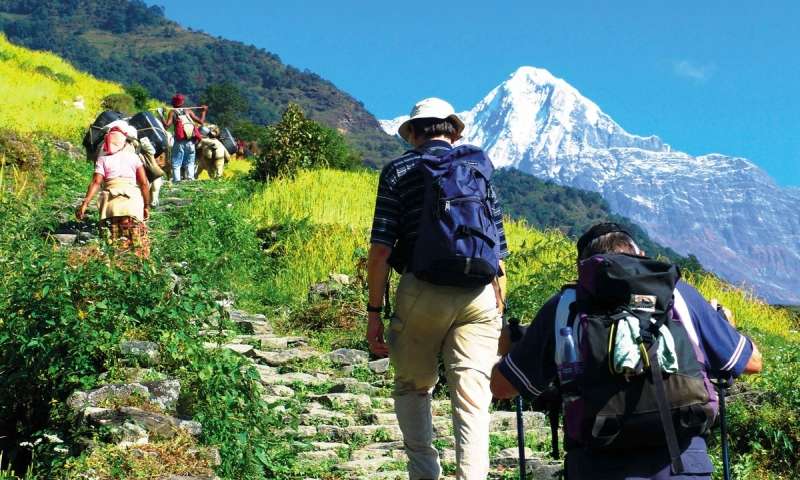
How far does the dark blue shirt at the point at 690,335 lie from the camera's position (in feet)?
10.1

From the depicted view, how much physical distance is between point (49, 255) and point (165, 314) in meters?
0.86

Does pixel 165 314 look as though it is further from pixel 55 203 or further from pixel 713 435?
pixel 55 203

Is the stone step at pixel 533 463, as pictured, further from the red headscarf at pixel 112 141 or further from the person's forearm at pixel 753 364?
the red headscarf at pixel 112 141

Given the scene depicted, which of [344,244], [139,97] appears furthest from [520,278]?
[139,97]

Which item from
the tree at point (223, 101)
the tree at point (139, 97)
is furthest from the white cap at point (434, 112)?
the tree at point (223, 101)

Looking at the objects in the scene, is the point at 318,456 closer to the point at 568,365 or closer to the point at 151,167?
the point at 568,365

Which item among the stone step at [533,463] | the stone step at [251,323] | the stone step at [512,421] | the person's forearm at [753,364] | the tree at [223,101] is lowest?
the stone step at [533,463]

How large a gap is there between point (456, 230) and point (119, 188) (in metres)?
6.01

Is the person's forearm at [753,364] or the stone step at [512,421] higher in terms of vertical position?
the person's forearm at [753,364]

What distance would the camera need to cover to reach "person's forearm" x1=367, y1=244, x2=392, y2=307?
4859 millimetres

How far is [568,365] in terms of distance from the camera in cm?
317

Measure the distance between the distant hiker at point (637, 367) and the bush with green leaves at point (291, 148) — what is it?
55.8 ft

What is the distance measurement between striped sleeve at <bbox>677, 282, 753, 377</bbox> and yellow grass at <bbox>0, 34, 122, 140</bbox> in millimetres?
19101

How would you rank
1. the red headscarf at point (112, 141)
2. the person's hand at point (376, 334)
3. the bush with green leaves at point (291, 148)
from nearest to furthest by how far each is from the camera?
the person's hand at point (376, 334), the red headscarf at point (112, 141), the bush with green leaves at point (291, 148)
